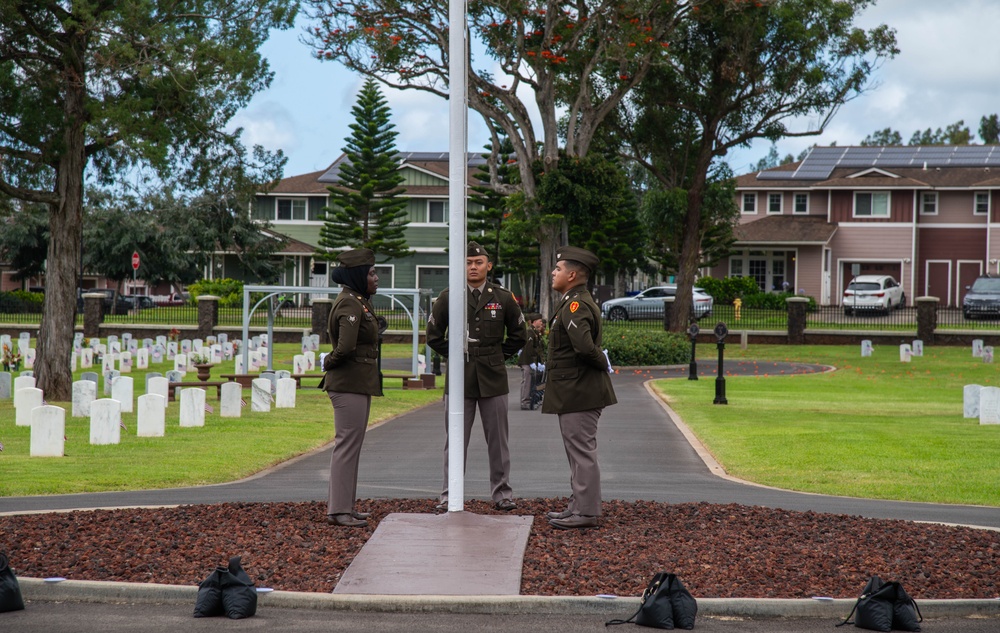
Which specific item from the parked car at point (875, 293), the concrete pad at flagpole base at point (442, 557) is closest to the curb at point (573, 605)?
the concrete pad at flagpole base at point (442, 557)

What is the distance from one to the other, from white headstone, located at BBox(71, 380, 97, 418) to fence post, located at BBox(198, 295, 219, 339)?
88.0 ft

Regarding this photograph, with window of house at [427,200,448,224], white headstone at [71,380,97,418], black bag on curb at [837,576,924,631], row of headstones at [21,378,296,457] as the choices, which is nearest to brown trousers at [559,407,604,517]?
black bag on curb at [837,576,924,631]

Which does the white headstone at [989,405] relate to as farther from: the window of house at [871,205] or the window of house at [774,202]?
the window of house at [774,202]

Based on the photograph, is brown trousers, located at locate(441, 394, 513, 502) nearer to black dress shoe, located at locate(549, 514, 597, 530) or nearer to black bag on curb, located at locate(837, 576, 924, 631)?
black dress shoe, located at locate(549, 514, 597, 530)

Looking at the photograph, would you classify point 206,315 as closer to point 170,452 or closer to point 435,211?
point 435,211

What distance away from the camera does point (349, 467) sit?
823 cm

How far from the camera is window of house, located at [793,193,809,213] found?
189ft

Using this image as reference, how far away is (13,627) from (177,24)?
16098 millimetres

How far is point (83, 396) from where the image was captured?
55.8ft

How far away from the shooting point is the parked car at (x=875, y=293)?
4751cm

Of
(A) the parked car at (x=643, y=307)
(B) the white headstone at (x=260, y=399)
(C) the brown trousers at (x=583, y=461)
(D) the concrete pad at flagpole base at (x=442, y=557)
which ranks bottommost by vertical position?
(B) the white headstone at (x=260, y=399)

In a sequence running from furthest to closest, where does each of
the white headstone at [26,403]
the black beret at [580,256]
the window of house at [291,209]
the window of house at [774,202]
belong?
the window of house at [291,209] → the window of house at [774,202] → the white headstone at [26,403] → the black beret at [580,256]

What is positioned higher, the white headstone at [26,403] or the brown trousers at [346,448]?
the brown trousers at [346,448]

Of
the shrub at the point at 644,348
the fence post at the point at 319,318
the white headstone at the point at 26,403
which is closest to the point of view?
the white headstone at the point at 26,403
